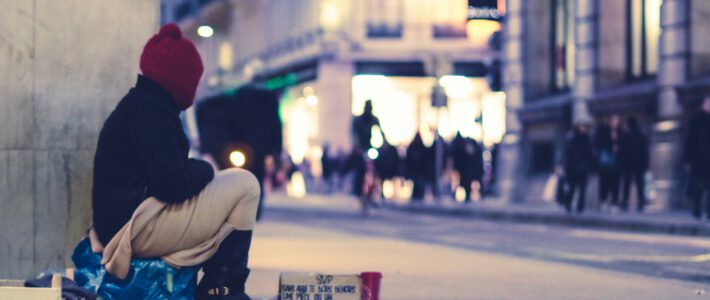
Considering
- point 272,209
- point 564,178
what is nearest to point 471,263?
point 564,178

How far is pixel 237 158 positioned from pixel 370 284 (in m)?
11.0

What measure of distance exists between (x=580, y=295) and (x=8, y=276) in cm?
354

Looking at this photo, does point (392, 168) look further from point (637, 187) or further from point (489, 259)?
point (489, 259)

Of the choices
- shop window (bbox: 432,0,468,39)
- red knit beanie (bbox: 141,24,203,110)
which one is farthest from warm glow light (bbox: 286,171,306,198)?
red knit beanie (bbox: 141,24,203,110)

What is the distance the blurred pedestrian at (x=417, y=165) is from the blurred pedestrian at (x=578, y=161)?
23.8 feet

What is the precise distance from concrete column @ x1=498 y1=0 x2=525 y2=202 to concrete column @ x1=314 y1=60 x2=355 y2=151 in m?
17.4

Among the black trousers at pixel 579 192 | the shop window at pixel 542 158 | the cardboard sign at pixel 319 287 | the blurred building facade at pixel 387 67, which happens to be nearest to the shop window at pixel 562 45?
the shop window at pixel 542 158

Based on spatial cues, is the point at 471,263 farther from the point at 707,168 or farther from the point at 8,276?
the point at 707,168

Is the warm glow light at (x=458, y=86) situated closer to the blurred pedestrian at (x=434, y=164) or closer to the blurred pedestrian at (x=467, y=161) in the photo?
the blurred pedestrian at (x=467, y=161)

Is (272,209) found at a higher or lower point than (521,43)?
lower

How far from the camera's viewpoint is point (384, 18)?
5169 centimetres

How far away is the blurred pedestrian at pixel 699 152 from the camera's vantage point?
2098 cm

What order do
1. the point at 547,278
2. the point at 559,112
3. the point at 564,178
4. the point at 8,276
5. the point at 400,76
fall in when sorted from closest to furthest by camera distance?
the point at 8,276
the point at 547,278
the point at 564,178
the point at 559,112
the point at 400,76

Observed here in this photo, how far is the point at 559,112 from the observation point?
104ft
